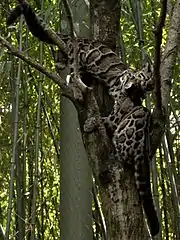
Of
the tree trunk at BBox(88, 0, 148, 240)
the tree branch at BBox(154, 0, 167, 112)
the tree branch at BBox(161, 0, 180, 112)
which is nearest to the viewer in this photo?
the tree branch at BBox(154, 0, 167, 112)

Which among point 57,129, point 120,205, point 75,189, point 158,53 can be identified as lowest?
point 120,205

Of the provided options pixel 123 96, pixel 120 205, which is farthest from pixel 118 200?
pixel 123 96

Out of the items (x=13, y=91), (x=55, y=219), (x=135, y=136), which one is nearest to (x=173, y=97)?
(x=13, y=91)

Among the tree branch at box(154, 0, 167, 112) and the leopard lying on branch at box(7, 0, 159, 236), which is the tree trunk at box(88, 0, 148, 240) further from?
the tree branch at box(154, 0, 167, 112)

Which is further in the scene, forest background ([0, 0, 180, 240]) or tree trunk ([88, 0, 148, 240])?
forest background ([0, 0, 180, 240])

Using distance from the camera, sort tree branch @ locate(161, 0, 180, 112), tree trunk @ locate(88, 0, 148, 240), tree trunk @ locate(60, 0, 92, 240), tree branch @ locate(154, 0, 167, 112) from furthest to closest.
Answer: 1. tree trunk @ locate(60, 0, 92, 240)
2. tree branch @ locate(161, 0, 180, 112)
3. tree trunk @ locate(88, 0, 148, 240)
4. tree branch @ locate(154, 0, 167, 112)

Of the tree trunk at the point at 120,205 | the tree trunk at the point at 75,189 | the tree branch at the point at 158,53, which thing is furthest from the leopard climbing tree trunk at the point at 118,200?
the tree trunk at the point at 75,189

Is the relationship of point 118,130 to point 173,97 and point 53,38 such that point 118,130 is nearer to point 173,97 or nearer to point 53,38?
point 53,38

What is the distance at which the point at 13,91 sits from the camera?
9.39ft

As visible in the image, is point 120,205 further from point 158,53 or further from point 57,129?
point 57,129

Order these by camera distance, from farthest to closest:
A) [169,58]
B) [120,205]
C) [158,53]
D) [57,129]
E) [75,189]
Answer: [57,129]
[75,189]
[169,58]
[120,205]
[158,53]

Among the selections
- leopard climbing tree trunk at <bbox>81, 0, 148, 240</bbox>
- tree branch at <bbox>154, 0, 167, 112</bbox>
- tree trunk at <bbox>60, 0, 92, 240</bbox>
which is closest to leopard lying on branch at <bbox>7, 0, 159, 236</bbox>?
leopard climbing tree trunk at <bbox>81, 0, 148, 240</bbox>

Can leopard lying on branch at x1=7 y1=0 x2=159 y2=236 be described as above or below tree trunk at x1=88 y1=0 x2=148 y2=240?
above

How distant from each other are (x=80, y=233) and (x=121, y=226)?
71 cm
